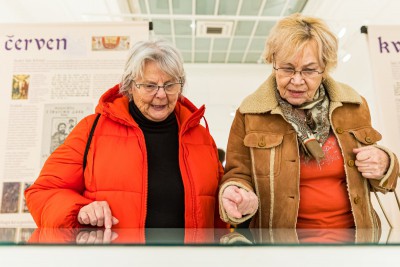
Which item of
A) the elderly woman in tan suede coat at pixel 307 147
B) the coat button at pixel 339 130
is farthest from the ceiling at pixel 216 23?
the coat button at pixel 339 130

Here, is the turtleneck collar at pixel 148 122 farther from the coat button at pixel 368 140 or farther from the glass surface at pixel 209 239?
the glass surface at pixel 209 239

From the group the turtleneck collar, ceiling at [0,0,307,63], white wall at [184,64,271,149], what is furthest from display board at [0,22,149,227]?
white wall at [184,64,271,149]

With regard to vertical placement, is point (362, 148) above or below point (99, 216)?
above

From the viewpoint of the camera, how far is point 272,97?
1.60 metres

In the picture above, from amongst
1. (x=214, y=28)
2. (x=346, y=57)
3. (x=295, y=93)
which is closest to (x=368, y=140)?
(x=295, y=93)

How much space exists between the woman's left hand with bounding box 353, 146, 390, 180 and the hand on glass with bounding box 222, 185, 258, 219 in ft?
1.46

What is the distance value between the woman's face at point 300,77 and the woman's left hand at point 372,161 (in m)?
0.31

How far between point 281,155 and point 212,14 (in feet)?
14.2

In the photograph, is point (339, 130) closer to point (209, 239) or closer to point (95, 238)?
point (209, 239)

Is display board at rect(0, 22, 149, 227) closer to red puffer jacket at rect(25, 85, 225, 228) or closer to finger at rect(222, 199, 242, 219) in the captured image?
red puffer jacket at rect(25, 85, 225, 228)

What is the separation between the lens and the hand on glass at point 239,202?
1238 mm

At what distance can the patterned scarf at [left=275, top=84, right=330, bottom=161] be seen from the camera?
57.4 inches
